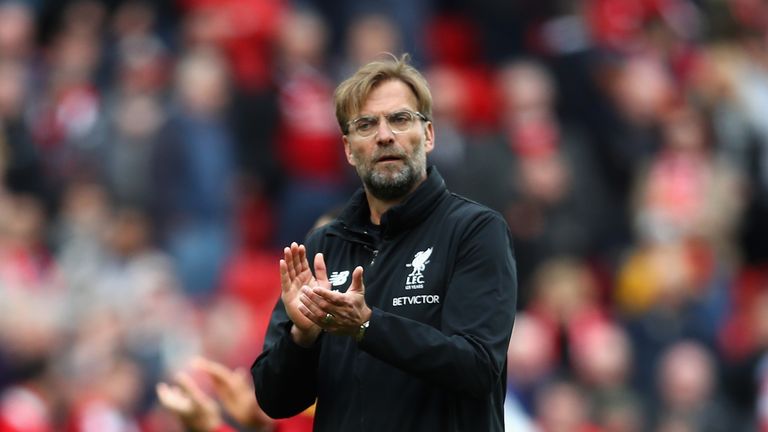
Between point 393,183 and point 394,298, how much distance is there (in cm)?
34

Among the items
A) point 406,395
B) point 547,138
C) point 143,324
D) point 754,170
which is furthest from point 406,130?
point 754,170

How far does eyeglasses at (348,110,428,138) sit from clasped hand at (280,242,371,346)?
0.42 m

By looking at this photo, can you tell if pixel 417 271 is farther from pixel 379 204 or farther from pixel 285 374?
pixel 285 374

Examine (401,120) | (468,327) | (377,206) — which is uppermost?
(401,120)

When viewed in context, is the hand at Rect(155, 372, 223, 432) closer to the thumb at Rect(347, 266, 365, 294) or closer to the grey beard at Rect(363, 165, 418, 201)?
the grey beard at Rect(363, 165, 418, 201)

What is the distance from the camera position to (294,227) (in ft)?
38.4

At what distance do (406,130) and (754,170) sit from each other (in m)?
8.88

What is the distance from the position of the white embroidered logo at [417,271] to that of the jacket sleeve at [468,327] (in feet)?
0.28

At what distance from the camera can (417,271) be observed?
460cm

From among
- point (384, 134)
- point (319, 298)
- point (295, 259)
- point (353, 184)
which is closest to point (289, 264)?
point (295, 259)

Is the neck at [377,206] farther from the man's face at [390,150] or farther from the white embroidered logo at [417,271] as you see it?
the white embroidered logo at [417,271]

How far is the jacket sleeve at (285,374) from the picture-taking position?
4680mm

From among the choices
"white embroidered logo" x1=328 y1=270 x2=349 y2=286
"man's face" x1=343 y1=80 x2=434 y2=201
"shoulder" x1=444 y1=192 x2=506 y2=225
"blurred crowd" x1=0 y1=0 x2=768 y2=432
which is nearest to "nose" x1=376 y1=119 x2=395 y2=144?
"man's face" x1=343 y1=80 x2=434 y2=201

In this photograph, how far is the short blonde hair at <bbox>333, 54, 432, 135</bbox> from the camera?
4766 millimetres
